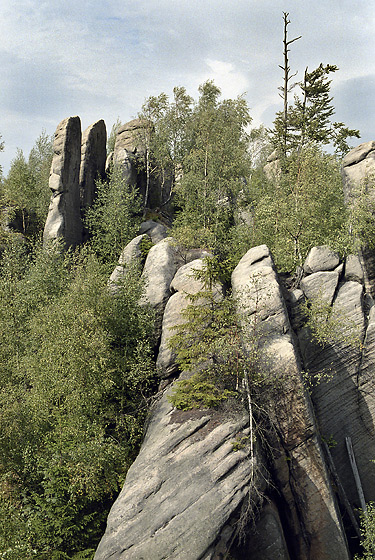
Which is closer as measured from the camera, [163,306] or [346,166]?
[163,306]

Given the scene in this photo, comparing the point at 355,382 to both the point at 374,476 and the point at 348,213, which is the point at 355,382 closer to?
the point at 374,476

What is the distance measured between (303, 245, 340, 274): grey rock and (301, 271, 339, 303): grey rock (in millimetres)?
514

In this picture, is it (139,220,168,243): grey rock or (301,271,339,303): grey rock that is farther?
(139,220,168,243): grey rock

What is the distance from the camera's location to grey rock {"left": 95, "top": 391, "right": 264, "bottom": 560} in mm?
14180

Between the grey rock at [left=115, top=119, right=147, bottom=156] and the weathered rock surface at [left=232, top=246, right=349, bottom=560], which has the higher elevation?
the grey rock at [left=115, top=119, right=147, bottom=156]

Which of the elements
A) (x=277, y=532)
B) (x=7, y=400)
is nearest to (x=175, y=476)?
Answer: (x=277, y=532)

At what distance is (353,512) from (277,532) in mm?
7499

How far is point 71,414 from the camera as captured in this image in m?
19.1

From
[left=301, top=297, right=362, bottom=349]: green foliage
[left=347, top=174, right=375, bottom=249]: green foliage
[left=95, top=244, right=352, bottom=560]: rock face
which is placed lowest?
[left=95, top=244, right=352, bottom=560]: rock face

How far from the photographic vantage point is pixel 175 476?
15781 mm

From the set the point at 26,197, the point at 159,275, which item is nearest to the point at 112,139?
the point at 26,197

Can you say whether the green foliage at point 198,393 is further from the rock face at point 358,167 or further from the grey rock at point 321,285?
the rock face at point 358,167

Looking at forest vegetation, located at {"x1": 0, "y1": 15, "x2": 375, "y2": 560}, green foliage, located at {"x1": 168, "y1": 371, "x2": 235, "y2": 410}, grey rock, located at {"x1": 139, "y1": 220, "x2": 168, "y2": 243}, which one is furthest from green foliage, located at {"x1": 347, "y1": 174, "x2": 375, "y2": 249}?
grey rock, located at {"x1": 139, "y1": 220, "x2": 168, "y2": 243}

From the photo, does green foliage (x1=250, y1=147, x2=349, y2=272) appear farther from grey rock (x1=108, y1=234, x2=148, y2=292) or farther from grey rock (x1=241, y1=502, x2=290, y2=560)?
grey rock (x1=241, y1=502, x2=290, y2=560)
